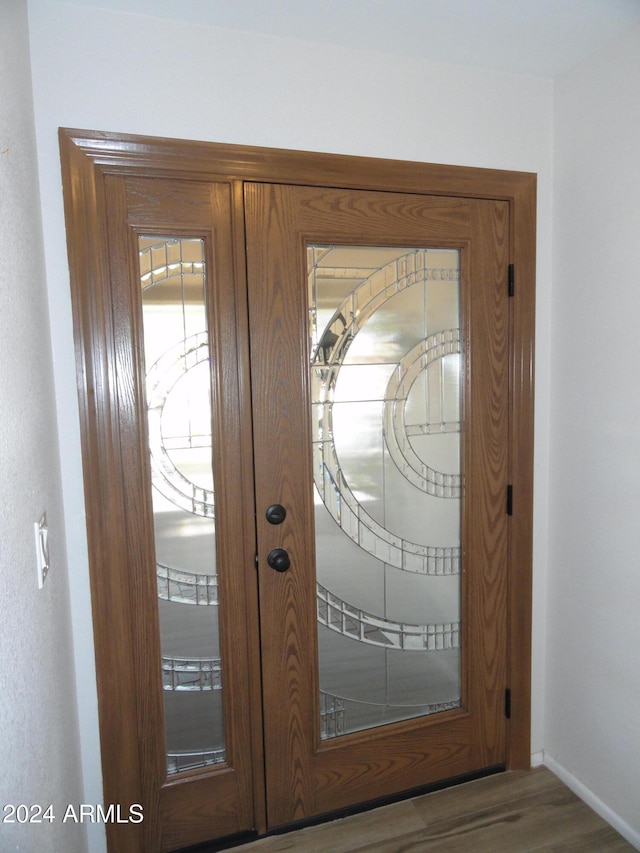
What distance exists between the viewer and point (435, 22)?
1.73 metres

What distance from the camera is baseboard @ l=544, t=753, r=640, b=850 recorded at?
196cm

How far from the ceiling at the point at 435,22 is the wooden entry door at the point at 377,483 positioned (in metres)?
0.44

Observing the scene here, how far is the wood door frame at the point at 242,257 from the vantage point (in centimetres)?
166

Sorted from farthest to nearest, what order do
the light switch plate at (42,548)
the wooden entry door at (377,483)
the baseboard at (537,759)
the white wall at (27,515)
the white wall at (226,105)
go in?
the baseboard at (537,759), the wooden entry door at (377,483), the white wall at (226,105), the light switch plate at (42,548), the white wall at (27,515)

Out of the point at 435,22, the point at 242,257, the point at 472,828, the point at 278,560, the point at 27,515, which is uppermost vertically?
the point at 435,22

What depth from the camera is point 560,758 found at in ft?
7.42

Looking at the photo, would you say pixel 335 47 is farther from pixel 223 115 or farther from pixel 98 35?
pixel 98 35

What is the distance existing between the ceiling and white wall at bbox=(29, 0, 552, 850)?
42 mm

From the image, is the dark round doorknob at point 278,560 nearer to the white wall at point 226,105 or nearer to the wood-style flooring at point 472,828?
the white wall at point 226,105

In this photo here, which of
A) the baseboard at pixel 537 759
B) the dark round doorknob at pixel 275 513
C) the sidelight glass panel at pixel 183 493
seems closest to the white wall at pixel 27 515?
the sidelight glass panel at pixel 183 493

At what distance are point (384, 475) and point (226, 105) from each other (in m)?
1.27

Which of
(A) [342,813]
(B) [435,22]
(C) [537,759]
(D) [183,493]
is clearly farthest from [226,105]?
(C) [537,759]

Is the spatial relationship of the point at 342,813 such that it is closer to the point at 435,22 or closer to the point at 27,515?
the point at 27,515

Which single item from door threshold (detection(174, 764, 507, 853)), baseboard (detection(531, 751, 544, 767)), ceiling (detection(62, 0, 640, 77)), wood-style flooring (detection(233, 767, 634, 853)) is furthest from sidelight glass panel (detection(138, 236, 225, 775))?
baseboard (detection(531, 751, 544, 767))
